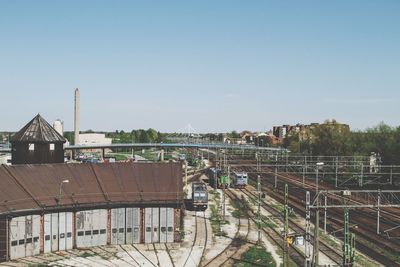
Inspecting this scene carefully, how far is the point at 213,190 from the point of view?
302 ft

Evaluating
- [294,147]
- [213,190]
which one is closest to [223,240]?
[213,190]

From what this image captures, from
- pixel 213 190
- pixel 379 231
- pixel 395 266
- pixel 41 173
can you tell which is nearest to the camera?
pixel 395 266

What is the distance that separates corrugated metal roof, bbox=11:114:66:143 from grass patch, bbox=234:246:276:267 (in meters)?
29.0

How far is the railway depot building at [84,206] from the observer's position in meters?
42.6

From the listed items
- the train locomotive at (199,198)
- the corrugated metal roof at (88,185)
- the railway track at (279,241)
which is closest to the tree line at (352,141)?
the railway track at (279,241)

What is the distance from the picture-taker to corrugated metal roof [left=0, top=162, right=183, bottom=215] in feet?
146

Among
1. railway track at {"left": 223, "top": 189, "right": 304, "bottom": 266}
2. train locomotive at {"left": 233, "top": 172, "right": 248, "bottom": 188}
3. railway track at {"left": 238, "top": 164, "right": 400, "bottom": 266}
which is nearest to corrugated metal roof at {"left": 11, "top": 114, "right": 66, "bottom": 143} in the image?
railway track at {"left": 223, "top": 189, "right": 304, "bottom": 266}

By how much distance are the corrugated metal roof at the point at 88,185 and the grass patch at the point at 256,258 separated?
31.2 feet

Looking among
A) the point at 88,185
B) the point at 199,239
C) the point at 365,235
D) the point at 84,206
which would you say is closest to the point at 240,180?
the point at 365,235

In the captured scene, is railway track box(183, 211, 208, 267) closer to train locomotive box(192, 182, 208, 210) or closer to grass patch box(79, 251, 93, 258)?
train locomotive box(192, 182, 208, 210)

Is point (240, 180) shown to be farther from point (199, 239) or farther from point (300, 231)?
point (199, 239)

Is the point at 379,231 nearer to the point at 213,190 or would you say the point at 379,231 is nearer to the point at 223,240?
the point at 223,240

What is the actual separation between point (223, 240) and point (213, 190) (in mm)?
41471

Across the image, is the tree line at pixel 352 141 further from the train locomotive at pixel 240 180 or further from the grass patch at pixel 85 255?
the grass patch at pixel 85 255
